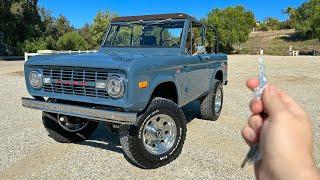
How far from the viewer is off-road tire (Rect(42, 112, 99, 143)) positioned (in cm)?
627

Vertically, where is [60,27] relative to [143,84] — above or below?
above

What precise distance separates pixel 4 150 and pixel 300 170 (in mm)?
5684

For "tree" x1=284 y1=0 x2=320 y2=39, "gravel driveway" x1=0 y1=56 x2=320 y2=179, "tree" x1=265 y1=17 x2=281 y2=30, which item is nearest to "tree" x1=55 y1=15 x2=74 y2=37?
"tree" x1=284 y1=0 x2=320 y2=39

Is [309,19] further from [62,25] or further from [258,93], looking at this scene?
[258,93]

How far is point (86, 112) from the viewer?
496 centimetres

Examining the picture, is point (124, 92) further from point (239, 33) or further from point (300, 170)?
point (239, 33)

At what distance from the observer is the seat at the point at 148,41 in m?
6.87

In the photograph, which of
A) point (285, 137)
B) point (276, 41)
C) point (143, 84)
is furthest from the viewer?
point (276, 41)

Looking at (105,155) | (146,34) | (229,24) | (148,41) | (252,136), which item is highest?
(229,24)

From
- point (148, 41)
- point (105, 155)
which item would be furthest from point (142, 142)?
point (148, 41)

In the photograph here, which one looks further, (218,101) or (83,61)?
(218,101)

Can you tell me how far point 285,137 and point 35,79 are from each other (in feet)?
16.6

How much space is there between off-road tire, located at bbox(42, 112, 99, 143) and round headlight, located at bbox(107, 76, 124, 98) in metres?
1.77

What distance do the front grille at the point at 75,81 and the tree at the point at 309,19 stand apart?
217 feet
